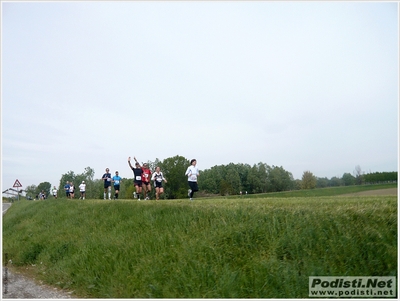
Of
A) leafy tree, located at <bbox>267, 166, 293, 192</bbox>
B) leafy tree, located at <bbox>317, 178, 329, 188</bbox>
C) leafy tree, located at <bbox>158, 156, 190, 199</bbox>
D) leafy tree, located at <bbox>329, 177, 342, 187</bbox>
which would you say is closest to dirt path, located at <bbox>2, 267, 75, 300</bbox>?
leafy tree, located at <bbox>329, 177, 342, 187</bbox>

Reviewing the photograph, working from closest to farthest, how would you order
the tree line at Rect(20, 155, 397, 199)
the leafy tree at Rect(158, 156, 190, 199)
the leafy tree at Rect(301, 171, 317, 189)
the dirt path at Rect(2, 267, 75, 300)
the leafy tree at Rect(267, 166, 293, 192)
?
the dirt path at Rect(2, 267, 75, 300), the tree line at Rect(20, 155, 397, 199), the leafy tree at Rect(301, 171, 317, 189), the leafy tree at Rect(267, 166, 293, 192), the leafy tree at Rect(158, 156, 190, 199)

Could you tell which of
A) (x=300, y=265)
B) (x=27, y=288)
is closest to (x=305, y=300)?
(x=300, y=265)

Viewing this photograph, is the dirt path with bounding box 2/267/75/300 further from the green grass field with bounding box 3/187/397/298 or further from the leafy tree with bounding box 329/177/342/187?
the leafy tree with bounding box 329/177/342/187

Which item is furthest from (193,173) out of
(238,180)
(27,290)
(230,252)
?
(238,180)

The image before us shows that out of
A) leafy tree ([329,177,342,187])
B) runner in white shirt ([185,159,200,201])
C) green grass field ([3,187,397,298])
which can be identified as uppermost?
runner in white shirt ([185,159,200,201])

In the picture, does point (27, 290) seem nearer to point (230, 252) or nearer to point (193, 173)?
point (230, 252)

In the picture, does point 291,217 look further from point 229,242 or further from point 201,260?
point 201,260

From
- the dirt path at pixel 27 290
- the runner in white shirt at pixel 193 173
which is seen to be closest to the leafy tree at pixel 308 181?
the runner in white shirt at pixel 193 173

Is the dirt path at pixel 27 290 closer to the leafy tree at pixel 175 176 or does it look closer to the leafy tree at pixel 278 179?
the leafy tree at pixel 278 179

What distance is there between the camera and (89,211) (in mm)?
16062

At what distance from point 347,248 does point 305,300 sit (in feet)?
5.02

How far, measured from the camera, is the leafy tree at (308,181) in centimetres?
2089

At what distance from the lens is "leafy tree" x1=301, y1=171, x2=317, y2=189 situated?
2089 centimetres

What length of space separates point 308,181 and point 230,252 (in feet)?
48.8
